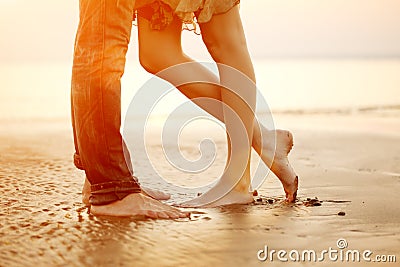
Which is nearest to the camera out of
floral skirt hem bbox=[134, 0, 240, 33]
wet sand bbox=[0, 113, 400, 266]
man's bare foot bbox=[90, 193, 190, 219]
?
wet sand bbox=[0, 113, 400, 266]

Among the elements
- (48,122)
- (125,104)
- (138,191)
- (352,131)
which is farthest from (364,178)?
(125,104)

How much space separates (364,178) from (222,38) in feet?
3.60

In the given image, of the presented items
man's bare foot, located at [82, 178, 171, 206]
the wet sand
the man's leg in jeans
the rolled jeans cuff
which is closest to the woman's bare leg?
the wet sand

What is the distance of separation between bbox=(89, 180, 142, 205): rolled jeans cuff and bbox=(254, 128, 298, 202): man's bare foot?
65 centimetres

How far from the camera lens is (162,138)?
16.2 ft

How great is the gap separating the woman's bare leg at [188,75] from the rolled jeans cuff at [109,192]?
1.81ft

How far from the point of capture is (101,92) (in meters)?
2.32

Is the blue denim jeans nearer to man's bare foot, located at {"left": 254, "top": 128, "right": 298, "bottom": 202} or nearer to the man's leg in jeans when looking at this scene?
the man's leg in jeans

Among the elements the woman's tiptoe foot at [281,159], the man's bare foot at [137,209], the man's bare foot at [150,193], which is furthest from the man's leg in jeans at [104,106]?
A: the woman's tiptoe foot at [281,159]

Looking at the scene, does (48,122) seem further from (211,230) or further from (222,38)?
(211,230)

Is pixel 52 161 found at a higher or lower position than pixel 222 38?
lower

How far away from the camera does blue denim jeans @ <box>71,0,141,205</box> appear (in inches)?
91.2

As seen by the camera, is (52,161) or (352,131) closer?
(52,161)

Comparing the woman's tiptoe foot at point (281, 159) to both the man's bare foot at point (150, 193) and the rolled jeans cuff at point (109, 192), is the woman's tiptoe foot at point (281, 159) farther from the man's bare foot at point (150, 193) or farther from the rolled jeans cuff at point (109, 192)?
the rolled jeans cuff at point (109, 192)
